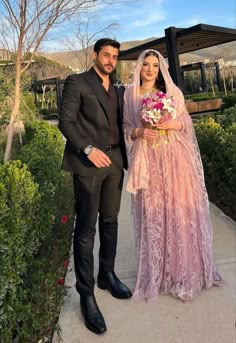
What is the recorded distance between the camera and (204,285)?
2.86 m

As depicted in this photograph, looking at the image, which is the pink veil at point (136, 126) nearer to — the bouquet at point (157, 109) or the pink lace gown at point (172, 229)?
the pink lace gown at point (172, 229)

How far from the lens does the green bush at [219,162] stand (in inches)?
172

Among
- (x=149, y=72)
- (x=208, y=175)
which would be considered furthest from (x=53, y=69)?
(x=149, y=72)

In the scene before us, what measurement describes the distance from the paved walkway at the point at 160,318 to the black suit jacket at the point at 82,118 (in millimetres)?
976

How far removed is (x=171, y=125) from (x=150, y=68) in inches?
16.3

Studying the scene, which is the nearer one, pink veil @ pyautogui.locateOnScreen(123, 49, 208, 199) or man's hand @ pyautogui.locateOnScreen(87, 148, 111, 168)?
man's hand @ pyautogui.locateOnScreen(87, 148, 111, 168)

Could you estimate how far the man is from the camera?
92.7 inches

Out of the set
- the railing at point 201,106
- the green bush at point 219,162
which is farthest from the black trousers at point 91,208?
the railing at point 201,106

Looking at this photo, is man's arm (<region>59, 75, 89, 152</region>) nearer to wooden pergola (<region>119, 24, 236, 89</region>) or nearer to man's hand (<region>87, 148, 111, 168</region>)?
man's hand (<region>87, 148, 111, 168</region>)

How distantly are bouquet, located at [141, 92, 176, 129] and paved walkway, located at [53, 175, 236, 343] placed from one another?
1230 mm

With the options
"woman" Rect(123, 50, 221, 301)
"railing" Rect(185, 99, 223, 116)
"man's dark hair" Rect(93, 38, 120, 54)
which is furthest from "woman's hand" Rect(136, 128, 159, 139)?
"railing" Rect(185, 99, 223, 116)

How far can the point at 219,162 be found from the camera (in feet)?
15.3

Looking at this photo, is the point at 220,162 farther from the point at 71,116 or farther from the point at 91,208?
the point at 71,116

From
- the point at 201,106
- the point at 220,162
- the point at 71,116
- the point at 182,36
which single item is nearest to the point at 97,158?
the point at 71,116
